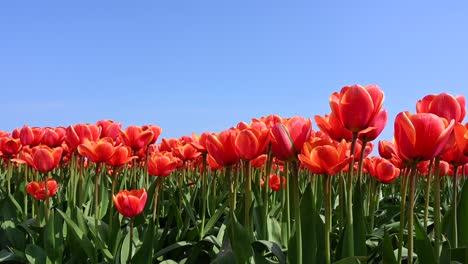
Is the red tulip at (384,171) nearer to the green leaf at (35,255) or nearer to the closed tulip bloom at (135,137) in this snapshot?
the closed tulip bloom at (135,137)

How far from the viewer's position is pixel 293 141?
232 cm

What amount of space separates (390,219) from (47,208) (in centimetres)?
284

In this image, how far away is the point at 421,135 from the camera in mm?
1988

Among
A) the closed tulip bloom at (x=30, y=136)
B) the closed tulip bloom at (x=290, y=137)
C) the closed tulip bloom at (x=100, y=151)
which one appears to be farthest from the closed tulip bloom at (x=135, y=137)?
the closed tulip bloom at (x=290, y=137)

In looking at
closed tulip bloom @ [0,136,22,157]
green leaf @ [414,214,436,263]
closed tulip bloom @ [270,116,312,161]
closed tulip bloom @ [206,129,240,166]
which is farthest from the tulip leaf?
green leaf @ [414,214,436,263]

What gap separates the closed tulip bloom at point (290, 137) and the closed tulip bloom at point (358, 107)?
17cm

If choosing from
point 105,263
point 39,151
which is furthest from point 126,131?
point 105,263

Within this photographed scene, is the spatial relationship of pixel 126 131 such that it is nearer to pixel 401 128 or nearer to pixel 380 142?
pixel 380 142

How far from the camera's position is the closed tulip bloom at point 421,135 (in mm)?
1984

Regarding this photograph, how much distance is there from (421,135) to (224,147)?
1.03m

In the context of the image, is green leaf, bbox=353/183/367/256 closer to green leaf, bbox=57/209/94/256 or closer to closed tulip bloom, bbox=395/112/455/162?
closed tulip bloom, bbox=395/112/455/162

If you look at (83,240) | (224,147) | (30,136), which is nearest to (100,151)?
(83,240)

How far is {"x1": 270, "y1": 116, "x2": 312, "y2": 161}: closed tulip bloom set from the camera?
227 centimetres

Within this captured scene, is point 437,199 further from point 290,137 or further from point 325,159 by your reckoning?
point 290,137
